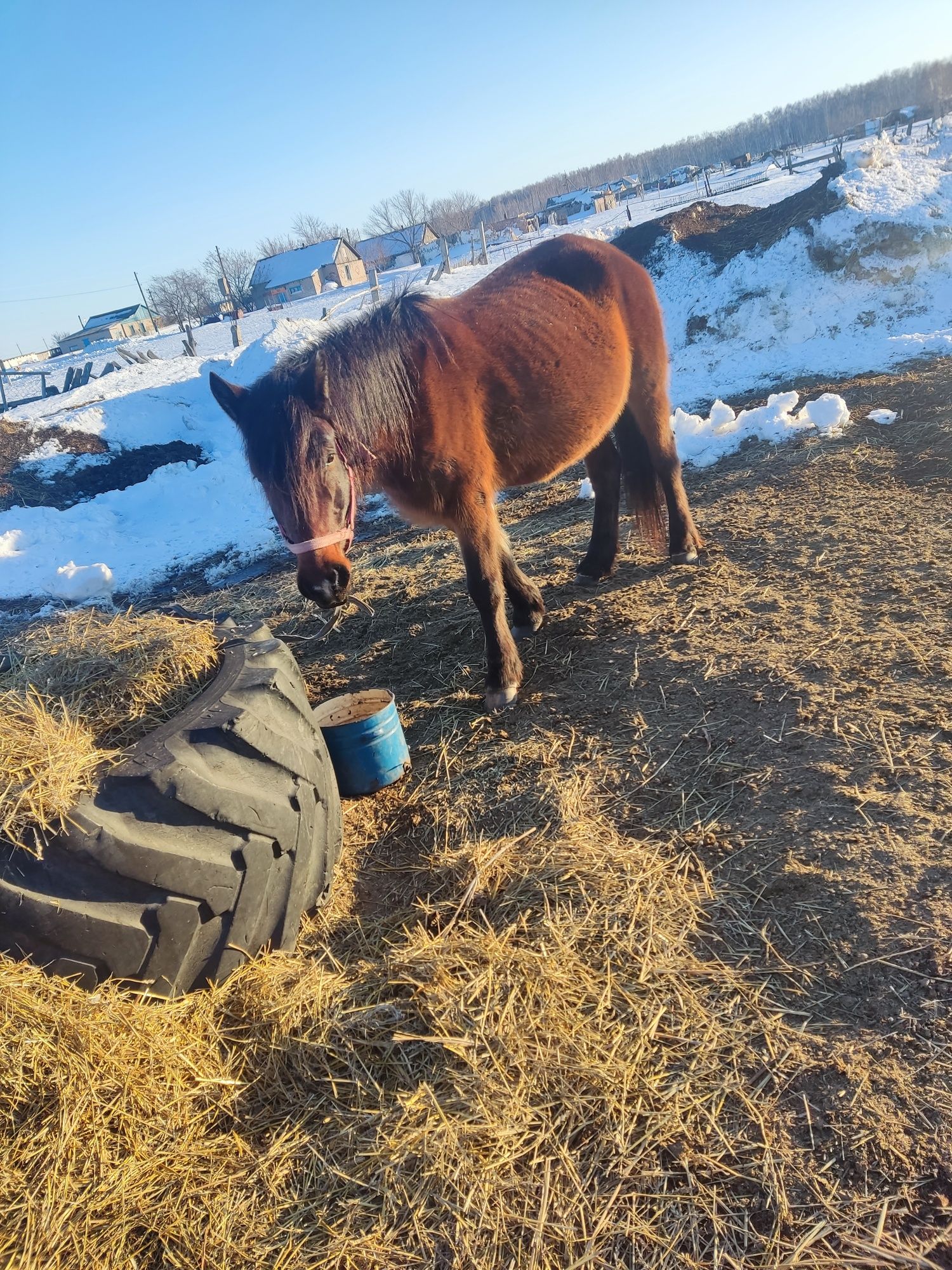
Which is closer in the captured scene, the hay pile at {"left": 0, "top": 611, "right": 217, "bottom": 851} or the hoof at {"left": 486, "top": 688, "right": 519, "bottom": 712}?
the hay pile at {"left": 0, "top": 611, "right": 217, "bottom": 851}

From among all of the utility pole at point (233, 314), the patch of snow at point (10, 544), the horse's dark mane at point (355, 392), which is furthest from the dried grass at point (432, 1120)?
the utility pole at point (233, 314)

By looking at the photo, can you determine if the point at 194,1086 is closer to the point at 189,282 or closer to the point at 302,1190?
the point at 302,1190

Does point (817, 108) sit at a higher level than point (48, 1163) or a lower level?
higher

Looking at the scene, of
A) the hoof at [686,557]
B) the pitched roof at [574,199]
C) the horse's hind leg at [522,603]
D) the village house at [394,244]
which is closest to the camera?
the horse's hind leg at [522,603]

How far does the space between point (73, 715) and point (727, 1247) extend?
219 centimetres

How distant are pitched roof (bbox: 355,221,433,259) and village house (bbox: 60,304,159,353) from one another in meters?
21.2

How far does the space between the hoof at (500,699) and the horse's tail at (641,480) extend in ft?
6.04

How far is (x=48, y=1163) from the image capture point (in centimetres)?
149

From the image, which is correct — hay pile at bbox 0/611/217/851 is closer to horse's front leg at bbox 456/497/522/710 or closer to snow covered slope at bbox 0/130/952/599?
horse's front leg at bbox 456/497/522/710

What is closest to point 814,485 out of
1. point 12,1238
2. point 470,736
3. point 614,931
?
point 470,736

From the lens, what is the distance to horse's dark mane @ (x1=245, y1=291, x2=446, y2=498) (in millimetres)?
2699

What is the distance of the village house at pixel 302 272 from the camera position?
5612cm

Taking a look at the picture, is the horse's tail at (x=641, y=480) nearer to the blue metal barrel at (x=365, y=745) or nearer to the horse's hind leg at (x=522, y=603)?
the horse's hind leg at (x=522, y=603)

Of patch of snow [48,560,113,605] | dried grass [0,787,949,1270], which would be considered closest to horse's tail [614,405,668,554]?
dried grass [0,787,949,1270]
